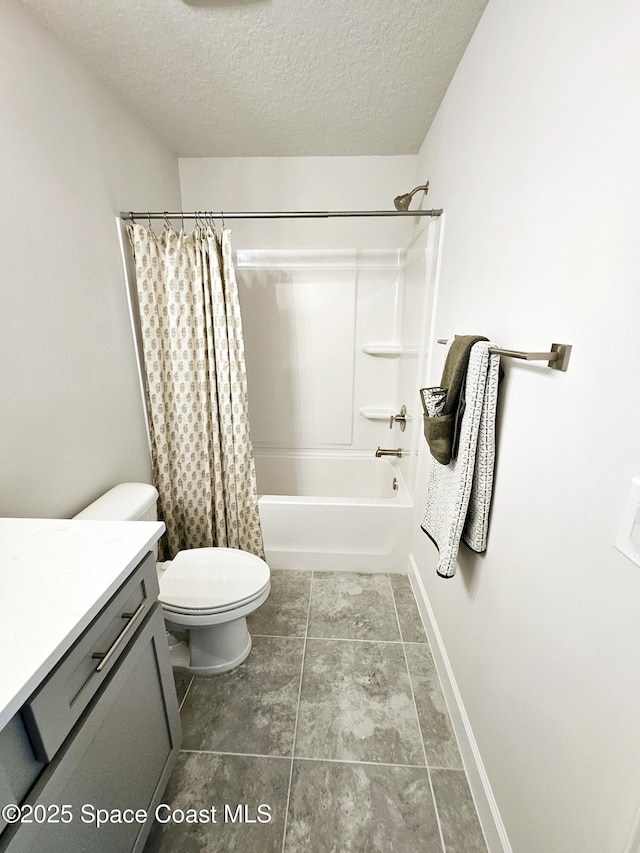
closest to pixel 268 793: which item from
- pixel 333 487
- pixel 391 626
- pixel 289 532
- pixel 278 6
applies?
pixel 391 626

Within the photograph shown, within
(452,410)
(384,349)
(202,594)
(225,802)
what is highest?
(384,349)

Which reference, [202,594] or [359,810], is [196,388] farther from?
[359,810]

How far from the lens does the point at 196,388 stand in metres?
1.82

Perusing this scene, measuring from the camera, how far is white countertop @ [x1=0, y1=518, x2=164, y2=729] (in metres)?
0.57

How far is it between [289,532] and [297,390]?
104 cm

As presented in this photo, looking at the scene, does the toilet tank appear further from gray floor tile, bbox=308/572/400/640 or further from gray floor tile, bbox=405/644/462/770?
gray floor tile, bbox=405/644/462/770

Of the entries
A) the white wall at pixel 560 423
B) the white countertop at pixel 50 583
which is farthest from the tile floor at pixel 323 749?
the white countertop at pixel 50 583

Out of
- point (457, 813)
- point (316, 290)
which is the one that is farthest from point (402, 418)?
point (457, 813)

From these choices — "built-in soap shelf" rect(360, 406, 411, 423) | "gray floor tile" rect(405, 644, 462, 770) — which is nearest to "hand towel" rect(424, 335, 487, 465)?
"gray floor tile" rect(405, 644, 462, 770)

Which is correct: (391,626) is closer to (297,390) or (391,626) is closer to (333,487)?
(333,487)

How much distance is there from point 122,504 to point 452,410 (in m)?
1.27

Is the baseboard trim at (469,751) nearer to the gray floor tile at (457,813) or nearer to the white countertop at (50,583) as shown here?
the gray floor tile at (457,813)

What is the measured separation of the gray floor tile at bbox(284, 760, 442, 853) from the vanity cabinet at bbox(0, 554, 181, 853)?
424 mm

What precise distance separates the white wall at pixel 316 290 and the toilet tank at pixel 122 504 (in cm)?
125
